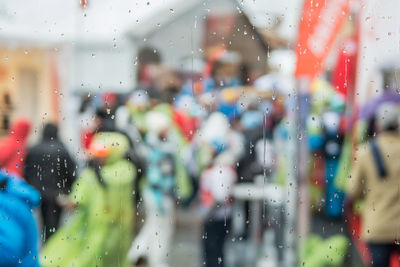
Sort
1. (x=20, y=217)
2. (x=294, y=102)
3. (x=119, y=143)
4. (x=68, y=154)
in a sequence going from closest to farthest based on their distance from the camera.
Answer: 1. (x=20, y=217)
2. (x=68, y=154)
3. (x=119, y=143)
4. (x=294, y=102)

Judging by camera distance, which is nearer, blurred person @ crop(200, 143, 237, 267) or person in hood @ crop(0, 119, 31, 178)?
person in hood @ crop(0, 119, 31, 178)

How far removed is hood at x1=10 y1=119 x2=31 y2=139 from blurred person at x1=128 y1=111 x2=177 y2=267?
1145mm

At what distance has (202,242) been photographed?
341cm

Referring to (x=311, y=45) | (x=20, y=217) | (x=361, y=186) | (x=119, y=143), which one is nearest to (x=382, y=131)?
(x=361, y=186)

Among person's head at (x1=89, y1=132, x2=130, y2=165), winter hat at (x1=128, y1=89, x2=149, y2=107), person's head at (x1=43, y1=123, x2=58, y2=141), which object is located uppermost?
winter hat at (x1=128, y1=89, x2=149, y2=107)

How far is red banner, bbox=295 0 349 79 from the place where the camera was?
2.54m

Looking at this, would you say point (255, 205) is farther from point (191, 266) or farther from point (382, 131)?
point (382, 131)

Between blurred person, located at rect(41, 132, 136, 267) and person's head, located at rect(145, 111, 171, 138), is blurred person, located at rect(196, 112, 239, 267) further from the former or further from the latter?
blurred person, located at rect(41, 132, 136, 267)

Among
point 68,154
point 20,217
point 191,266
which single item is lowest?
point 191,266

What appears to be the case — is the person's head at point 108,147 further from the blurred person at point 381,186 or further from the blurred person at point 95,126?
the blurred person at point 381,186

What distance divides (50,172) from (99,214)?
350 millimetres

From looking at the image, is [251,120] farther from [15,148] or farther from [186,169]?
→ [15,148]

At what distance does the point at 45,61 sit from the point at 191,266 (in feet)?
4.77

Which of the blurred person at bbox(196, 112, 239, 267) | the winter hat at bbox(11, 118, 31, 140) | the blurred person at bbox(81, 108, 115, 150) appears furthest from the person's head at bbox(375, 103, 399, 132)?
the winter hat at bbox(11, 118, 31, 140)
